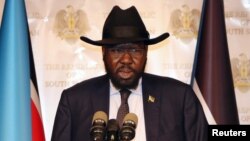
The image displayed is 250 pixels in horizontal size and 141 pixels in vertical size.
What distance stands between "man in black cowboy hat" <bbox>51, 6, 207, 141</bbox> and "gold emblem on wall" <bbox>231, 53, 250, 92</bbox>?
1.08ft

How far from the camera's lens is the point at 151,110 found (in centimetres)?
229

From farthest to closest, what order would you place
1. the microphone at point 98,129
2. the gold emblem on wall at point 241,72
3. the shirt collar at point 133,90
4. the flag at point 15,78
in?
1. the gold emblem on wall at point 241,72
2. the shirt collar at point 133,90
3. the flag at point 15,78
4. the microphone at point 98,129

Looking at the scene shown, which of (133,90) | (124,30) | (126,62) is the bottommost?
(133,90)

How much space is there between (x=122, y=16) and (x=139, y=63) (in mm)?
265

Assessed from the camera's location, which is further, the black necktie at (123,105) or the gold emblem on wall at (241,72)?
the gold emblem on wall at (241,72)

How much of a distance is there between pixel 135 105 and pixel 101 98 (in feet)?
0.62

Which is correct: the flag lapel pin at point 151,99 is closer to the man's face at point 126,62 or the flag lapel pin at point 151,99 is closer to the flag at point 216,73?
the man's face at point 126,62

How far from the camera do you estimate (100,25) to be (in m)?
2.55

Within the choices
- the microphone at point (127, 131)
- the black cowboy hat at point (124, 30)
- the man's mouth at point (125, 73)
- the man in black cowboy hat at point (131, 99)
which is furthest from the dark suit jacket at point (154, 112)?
the microphone at point (127, 131)

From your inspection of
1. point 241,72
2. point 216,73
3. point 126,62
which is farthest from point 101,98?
point 241,72

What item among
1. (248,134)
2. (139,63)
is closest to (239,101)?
(248,134)

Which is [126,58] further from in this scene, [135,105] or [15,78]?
[15,78]

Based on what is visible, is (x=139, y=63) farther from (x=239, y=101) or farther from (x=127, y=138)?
(x=127, y=138)

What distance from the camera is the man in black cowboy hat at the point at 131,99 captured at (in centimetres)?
226
